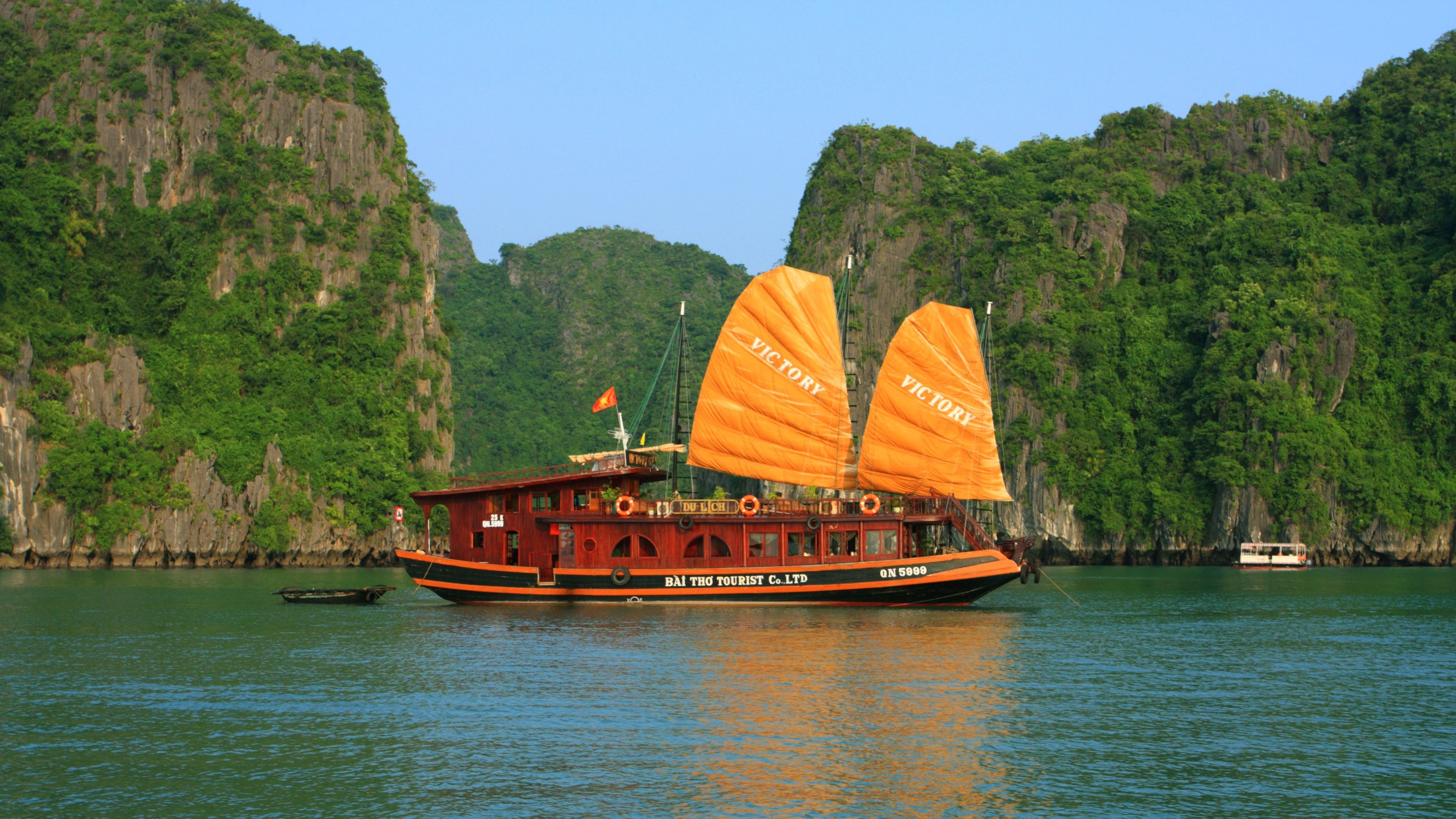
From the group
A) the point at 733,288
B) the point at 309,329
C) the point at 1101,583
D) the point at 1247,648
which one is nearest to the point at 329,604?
the point at 1247,648

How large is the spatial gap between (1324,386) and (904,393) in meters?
48.4

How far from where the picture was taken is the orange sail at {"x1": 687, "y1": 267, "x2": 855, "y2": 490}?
126 feet

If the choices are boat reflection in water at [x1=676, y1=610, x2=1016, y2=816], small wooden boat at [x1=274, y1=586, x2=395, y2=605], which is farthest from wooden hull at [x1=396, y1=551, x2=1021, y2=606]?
boat reflection in water at [x1=676, y1=610, x2=1016, y2=816]

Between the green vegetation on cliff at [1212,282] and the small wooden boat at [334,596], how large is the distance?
50656 mm

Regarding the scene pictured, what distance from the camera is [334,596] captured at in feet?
132

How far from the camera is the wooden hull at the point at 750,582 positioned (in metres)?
34.3

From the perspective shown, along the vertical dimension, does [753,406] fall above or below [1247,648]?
above

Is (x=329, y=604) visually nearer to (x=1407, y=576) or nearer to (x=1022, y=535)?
(x=1407, y=576)

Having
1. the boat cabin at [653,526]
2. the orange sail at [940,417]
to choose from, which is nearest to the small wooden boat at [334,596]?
the boat cabin at [653,526]

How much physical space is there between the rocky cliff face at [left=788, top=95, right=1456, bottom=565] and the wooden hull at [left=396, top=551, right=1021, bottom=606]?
44089mm

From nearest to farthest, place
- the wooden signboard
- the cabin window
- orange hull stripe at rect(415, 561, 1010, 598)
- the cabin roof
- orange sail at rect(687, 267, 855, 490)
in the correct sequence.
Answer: orange hull stripe at rect(415, 561, 1010, 598), the cabin window, the wooden signboard, the cabin roof, orange sail at rect(687, 267, 855, 490)

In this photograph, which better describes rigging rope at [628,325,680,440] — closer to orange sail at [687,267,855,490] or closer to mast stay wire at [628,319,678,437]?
mast stay wire at [628,319,678,437]

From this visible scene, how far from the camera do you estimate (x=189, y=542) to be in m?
69.7

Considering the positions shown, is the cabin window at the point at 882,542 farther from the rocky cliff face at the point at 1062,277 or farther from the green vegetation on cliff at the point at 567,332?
the green vegetation on cliff at the point at 567,332
